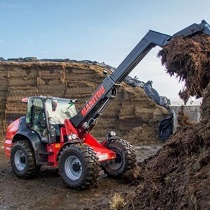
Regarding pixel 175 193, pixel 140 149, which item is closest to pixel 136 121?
pixel 140 149

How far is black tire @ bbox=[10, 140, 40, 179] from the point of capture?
8.49 metres

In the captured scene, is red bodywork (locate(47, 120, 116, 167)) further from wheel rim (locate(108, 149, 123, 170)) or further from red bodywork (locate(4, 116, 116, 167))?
wheel rim (locate(108, 149, 123, 170))

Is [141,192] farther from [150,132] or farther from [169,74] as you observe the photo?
[150,132]

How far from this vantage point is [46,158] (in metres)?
8.49

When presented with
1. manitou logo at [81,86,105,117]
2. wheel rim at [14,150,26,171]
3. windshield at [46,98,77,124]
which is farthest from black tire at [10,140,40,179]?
manitou logo at [81,86,105,117]

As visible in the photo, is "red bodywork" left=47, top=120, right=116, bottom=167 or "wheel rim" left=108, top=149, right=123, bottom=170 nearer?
"red bodywork" left=47, top=120, right=116, bottom=167

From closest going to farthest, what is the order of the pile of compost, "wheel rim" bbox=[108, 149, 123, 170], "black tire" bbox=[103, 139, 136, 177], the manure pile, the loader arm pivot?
1. the manure pile
2. the pile of compost
3. the loader arm pivot
4. "black tire" bbox=[103, 139, 136, 177]
5. "wheel rim" bbox=[108, 149, 123, 170]

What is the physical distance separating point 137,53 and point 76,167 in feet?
8.64

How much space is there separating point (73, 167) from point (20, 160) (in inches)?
75.1

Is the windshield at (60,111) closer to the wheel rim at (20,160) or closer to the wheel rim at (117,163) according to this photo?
the wheel rim at (20,160)

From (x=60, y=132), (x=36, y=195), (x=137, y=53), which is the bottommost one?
(x=36, y=195)

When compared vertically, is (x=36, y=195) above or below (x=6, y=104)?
below

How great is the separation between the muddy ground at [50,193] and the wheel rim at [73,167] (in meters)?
0.31

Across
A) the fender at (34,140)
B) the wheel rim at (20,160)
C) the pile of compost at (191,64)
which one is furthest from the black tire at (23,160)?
the pile of compost at (191,64)
